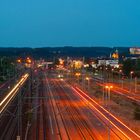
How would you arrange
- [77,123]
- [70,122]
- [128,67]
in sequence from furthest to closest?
[128,67] → [70,122] → [77,123]

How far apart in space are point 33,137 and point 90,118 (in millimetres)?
11457

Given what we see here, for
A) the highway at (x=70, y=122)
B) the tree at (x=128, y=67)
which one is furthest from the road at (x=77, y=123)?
the tree at (x=128, y=67)

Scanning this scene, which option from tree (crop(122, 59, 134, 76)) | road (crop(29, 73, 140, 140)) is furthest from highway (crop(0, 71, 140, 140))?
tree (crop(122, 59, 134, 76))

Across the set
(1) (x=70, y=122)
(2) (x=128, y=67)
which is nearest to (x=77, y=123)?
(1) (x=70, y=122)

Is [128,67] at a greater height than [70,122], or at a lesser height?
greater

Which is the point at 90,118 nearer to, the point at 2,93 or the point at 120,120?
the point at 120,120

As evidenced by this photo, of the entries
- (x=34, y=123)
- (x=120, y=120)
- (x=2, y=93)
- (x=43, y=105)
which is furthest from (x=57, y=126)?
(x=2, y=93)

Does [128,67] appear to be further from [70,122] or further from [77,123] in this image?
[77,123]

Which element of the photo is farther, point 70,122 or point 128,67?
point 128,67

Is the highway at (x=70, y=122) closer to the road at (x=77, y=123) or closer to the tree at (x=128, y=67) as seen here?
the road at (x=77, y=123)

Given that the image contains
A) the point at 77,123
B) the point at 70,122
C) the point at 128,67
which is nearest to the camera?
the point at 77,123

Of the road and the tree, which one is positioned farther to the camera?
the tree

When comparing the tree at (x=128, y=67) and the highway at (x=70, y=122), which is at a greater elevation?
the tree at (x=128, y=67)

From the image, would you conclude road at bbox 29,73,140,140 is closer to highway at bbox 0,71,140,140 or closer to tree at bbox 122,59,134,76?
highway at bbox 0,71,140,140
